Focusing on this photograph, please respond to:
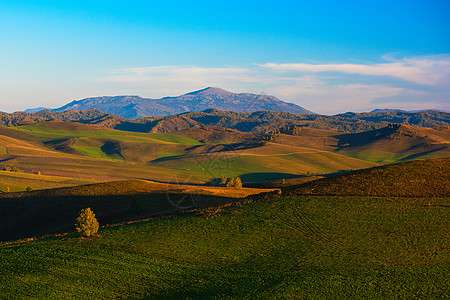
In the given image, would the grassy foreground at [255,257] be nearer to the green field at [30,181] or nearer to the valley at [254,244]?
the valley at [254,244]

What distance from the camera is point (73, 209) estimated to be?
88.4m

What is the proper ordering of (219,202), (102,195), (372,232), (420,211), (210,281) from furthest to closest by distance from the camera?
1. (102,195)
2. (219,202)
3. (420,211)
4. (372,232)
5. (210,281)

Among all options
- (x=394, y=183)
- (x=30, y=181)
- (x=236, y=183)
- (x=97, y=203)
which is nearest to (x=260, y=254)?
(x=394, y=183)

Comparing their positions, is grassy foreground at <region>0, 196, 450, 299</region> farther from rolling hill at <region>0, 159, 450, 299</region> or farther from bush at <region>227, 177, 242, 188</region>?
bush at <region>227, 177, 242, 188</region>

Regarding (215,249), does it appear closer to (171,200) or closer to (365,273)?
(365,273)

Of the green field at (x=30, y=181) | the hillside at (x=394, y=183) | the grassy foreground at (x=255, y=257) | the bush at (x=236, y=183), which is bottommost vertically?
the green field at (x=30, y=181)

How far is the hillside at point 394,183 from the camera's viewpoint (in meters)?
80.2

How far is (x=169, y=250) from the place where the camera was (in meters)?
53.2

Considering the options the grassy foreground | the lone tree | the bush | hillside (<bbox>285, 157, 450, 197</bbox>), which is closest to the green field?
the bush

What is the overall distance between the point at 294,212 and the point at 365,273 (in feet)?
83.9

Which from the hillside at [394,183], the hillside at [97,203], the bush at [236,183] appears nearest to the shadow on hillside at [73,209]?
the hillside at [97,203]

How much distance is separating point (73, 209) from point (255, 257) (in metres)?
54.2

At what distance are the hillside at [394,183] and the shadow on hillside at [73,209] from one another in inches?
972

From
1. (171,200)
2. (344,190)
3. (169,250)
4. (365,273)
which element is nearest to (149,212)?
(171,200)
